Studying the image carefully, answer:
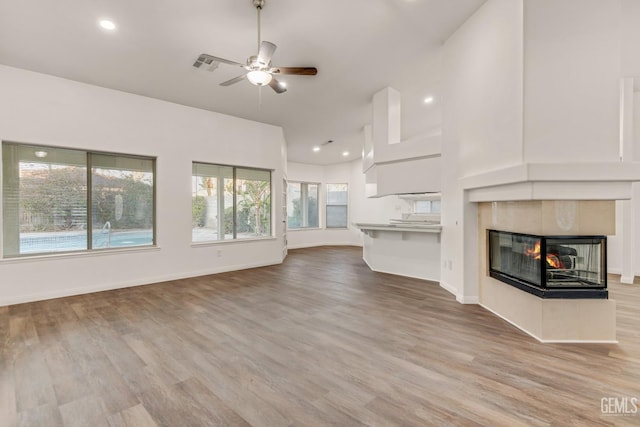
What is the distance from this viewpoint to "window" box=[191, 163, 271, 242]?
230 inches

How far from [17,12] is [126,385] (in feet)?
12.5

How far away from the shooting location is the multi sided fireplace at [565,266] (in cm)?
265

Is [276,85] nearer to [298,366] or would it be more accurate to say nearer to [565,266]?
[298,366]

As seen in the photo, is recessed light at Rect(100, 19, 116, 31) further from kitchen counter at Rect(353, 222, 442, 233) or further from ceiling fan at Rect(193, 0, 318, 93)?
kitchen counter at Rect(353, 222, 442, 233)

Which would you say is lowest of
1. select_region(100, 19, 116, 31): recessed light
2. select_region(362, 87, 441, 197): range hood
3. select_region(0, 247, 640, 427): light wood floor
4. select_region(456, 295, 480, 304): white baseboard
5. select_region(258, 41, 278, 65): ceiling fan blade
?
select_region(0, 247, 640, 427): light wood floor

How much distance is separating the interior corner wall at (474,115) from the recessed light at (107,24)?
4058 mm

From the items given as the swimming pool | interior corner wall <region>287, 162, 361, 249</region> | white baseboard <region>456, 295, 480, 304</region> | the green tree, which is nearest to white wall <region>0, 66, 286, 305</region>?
the swimming pool

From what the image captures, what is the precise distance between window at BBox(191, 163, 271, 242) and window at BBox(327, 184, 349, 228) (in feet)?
14.3

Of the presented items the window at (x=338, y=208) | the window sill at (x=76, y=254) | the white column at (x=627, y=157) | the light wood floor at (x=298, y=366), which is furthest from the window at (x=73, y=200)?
the white column at (x=627, y=157)

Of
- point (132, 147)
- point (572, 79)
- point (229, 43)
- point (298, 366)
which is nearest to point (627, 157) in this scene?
point (572, 79)

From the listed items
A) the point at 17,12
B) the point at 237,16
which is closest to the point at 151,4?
the point at 237,16

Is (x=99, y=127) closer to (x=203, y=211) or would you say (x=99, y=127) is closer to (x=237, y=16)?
(x=203, y=211)

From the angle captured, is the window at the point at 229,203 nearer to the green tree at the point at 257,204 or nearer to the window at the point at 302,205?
the green tree at the point at 257,204

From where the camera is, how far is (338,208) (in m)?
11.0
